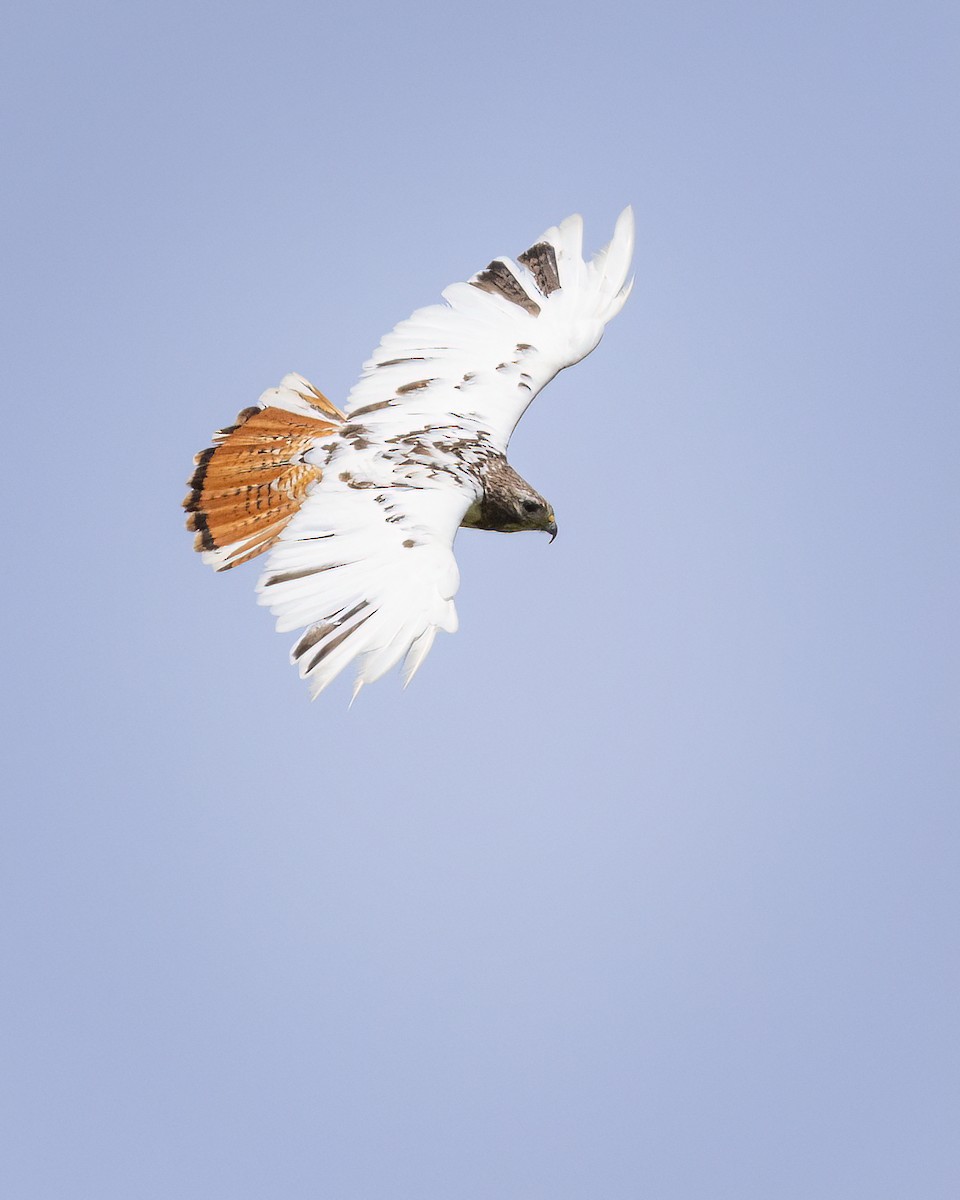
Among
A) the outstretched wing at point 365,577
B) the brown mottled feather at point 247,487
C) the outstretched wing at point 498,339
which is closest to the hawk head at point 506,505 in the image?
the outstretched wing at point 498,339

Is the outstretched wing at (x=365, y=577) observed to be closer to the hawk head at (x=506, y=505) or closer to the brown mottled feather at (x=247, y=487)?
the hawk head at (x=506, y=505)

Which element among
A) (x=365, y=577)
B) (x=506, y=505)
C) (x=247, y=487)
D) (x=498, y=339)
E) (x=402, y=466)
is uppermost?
(x=498, y=339)

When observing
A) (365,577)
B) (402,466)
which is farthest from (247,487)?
(365,577)

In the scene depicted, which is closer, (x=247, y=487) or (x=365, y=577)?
(x=365, y=577)

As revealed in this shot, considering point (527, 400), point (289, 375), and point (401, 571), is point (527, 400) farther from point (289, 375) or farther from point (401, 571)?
point (401, 571)

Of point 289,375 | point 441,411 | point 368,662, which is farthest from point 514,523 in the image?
point 368,662

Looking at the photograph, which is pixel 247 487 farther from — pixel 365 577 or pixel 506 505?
pixel 365 577

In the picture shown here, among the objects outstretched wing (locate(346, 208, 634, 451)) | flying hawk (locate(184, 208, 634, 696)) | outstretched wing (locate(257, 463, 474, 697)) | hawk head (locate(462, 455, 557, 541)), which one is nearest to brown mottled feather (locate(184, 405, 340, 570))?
flying hawk (locate(184, 208, 634, 696))
